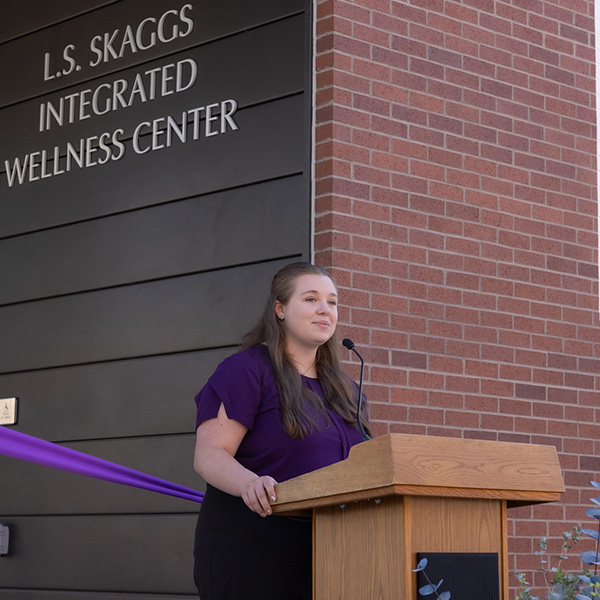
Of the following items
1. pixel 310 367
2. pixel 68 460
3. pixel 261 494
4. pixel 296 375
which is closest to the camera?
pixel 261 494

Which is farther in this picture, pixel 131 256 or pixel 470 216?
pixel 131 256

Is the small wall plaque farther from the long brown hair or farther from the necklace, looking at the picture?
the necklace

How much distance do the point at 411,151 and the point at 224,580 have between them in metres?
2.38

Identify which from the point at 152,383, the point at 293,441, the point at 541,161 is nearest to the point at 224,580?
the point at 293,441

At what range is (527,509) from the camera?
4645 millimetres

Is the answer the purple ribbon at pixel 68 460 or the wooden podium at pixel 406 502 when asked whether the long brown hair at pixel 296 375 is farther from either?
the purple ribbon at pixel 68 460

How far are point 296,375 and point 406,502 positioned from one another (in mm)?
779

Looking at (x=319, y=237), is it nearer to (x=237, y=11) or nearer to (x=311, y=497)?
(x=237, y=11)

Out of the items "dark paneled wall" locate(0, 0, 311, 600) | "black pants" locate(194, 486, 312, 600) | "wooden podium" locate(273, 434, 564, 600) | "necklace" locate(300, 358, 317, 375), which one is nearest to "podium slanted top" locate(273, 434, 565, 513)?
"wooden podium" locate(273, 434, 564, 600)

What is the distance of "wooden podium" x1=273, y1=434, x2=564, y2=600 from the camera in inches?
80.7

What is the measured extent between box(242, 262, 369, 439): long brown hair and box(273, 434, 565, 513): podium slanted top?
40 cm

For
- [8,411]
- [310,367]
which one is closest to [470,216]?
[310,367]

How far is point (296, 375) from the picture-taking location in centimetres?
280

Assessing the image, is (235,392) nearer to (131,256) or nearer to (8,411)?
(131,256)
